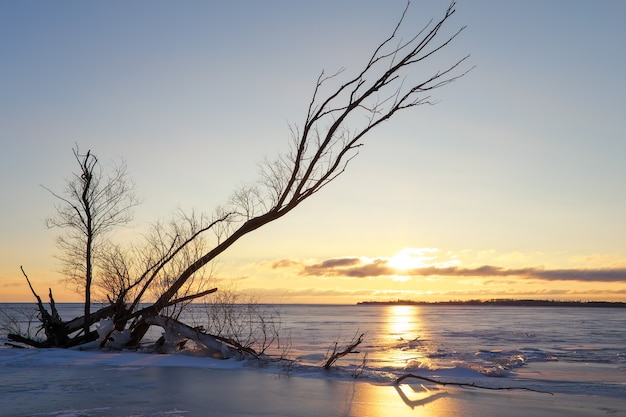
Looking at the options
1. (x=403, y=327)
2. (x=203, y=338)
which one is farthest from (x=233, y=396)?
(x=403, y=327)

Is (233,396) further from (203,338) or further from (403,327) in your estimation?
(403,327)

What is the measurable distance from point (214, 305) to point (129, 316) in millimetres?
2036

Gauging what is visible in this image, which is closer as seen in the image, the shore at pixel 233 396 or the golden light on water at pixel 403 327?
the shore at pixel 233 396

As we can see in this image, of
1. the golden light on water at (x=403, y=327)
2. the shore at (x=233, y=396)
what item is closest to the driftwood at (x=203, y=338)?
the shore at (x=233, y=396)

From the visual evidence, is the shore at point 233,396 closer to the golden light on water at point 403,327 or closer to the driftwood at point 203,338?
the driftwood at point 203,338

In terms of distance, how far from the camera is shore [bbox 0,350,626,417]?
5.95 m

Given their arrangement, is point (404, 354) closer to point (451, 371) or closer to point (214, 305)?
point (451, 371)

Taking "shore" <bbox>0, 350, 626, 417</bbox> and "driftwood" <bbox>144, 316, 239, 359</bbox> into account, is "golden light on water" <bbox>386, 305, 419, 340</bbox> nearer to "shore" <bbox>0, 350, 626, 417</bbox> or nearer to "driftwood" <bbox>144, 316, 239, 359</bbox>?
"driftwood" <bbox>144, 316, 239, 359</bbox>

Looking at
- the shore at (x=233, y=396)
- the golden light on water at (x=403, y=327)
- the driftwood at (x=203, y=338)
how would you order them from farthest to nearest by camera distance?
1. the golden light on water at (x=403, y=327)
2. the driftwood at (x=203, y=338)
3. the shore at (x=233, y=396)

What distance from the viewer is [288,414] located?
578 cm

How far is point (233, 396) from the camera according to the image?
686cm

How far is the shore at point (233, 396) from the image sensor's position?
5.95 metres

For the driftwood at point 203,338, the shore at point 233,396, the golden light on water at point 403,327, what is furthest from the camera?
the golden light on water at point 403,327

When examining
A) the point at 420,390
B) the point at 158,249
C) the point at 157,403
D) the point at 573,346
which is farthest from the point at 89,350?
the point at 573,346
